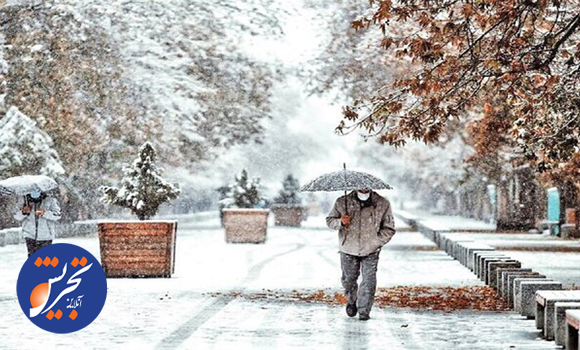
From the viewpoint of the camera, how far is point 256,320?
1593 centimetres

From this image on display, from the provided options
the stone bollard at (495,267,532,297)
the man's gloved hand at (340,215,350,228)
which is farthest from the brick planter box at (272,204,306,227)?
the man's gloved hand at (340,215,350,228)

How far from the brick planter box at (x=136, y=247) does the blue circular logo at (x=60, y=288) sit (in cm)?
1048

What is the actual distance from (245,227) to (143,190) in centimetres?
1435

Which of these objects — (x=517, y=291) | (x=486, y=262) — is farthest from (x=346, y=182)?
(x=486, y=262)

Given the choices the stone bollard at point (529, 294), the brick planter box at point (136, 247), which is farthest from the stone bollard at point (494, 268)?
the brick planter box at point (136, 247)

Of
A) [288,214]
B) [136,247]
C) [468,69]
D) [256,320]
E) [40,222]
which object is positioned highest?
[288,214]

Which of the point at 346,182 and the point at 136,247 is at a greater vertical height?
the point at 346,182

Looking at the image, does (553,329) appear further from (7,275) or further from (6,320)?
(7,275)

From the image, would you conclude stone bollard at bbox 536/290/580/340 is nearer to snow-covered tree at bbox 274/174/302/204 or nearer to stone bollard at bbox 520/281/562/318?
stone bollard at bbox 520/281/562/318

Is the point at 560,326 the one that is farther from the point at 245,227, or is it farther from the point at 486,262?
the point at 245,227

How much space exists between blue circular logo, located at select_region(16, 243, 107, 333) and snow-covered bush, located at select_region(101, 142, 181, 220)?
11538mm

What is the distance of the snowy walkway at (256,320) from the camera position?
13711 millimetres

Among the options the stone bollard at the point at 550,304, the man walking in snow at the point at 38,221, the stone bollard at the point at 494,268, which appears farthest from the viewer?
the man walking in snow at the point at 38,221

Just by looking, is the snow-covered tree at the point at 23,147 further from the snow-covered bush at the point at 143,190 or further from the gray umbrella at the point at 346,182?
the gray umbrella at the point at 346,182
